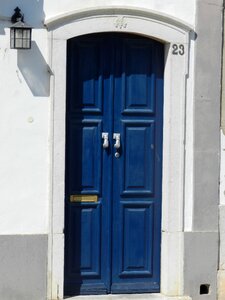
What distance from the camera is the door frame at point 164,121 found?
8.55 m

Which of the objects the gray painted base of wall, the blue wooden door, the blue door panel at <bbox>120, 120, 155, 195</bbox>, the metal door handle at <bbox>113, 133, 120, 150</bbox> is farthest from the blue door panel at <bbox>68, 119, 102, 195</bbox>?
the gray painted base of wall

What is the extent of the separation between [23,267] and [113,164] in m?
1.37

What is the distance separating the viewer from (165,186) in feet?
29.3

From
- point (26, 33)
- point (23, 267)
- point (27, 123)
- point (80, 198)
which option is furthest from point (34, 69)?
point (23, 267)

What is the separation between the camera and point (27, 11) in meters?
8.45

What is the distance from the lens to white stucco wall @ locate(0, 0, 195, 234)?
8453 mm

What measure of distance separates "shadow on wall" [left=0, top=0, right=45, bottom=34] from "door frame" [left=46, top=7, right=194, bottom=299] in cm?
11

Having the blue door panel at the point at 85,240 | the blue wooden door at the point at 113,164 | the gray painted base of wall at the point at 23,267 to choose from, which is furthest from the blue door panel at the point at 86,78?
the gray painted base of wall at the point at 23,267

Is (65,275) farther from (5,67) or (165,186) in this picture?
(5,67)

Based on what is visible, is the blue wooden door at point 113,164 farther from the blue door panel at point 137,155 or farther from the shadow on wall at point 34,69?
the shadow on wall at point 34,69

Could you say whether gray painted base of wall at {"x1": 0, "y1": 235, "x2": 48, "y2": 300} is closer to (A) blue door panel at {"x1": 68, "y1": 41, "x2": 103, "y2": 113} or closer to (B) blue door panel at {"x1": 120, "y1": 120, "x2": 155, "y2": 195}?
(B) blue door panel at {"x1": 120, "y1": 120, "x2": 155, "y2": 195}

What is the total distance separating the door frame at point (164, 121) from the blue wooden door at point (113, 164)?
14cm

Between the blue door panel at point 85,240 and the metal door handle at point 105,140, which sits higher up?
the metal door handle at point 105,140

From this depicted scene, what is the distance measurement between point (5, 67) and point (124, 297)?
2.58 meters
